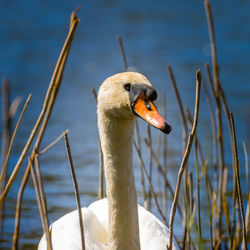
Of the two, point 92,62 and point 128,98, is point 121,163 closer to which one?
point 128,98

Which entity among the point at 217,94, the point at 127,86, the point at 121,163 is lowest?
the point at 121,163

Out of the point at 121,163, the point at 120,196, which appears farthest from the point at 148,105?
the point at 120,196

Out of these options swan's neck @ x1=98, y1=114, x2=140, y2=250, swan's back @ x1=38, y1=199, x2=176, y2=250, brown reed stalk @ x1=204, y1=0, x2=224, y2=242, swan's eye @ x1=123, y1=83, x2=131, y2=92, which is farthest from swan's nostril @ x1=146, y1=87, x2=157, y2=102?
swan's back @ x1=38, y1=199, x2=176, y2=250

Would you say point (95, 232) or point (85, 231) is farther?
point (95, 232)

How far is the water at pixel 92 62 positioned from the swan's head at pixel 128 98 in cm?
89

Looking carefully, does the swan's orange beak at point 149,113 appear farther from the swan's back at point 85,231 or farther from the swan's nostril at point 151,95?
the swan's back at point 85,231

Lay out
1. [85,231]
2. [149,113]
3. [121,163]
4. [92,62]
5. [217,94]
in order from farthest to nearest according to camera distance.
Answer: [92,62], [217,94], [85,231], [121,163], [149,113]

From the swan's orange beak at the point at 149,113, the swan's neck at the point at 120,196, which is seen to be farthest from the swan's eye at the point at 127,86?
the swan's neck at the point at 120,196

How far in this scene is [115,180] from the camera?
3268 mm

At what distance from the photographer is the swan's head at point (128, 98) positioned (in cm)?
282

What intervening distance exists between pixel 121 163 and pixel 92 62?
36.2ft

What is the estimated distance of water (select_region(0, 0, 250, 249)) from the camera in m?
6.67

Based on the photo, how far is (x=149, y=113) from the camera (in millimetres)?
2742

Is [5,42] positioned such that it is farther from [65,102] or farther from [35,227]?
[35,227]
